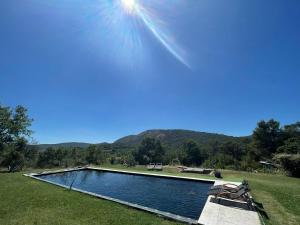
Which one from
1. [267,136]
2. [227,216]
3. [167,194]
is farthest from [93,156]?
[267,136]

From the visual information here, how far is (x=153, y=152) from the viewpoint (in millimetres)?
39281

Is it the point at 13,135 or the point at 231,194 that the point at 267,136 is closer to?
the point at 231,194

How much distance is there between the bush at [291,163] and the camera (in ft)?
48.8

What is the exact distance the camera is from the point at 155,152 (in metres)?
39.6

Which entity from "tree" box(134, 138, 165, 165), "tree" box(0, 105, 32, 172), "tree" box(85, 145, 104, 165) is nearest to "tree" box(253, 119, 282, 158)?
"tree" box(134, 138, 165, 165)

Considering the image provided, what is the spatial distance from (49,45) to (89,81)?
19.3 feet

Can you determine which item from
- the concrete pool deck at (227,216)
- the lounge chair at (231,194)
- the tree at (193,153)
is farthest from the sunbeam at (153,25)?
the tree at (193,153)

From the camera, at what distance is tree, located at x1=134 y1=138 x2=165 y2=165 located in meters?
38.8

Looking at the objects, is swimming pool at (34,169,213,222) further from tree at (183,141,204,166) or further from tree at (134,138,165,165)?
tree at (183,141,204,166)

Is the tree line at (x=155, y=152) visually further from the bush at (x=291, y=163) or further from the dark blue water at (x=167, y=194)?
the dark blue water at (x=167, y=194)

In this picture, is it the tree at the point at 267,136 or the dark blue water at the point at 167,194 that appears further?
the tree at the point at 267,136

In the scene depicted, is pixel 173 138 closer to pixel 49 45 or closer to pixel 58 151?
pixel 58 151

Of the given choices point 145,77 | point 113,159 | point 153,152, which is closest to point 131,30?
point 145,77

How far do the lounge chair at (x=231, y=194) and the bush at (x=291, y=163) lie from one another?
379 inches
